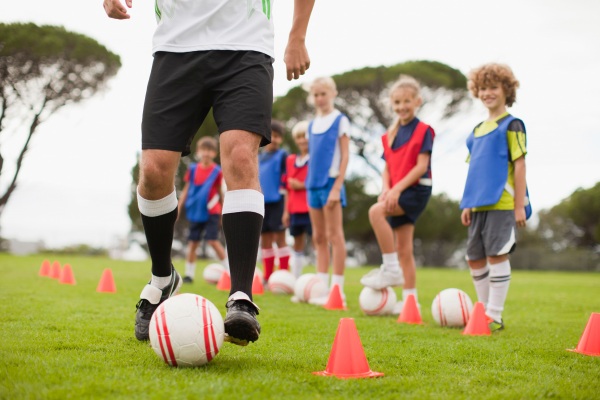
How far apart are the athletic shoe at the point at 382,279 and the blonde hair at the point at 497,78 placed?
200 centimetres

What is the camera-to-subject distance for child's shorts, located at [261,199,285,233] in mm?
9086

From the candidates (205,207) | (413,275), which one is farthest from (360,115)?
(413,275)

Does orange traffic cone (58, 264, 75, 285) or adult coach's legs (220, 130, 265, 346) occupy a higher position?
adult coach's legs (220, 130, 265, 346)

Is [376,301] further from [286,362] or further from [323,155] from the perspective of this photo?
[286,362]

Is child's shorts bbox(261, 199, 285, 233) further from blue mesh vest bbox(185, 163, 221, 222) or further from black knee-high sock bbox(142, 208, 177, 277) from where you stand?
black knee-high sock bbox(142, 208, 177, 277)

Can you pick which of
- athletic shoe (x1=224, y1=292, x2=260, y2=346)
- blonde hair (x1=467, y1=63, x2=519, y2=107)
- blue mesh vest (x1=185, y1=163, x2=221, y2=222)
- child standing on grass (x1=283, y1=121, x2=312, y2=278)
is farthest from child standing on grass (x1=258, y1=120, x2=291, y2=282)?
athletic shoe (x1=224, y1=292, x2=260, y2=346)

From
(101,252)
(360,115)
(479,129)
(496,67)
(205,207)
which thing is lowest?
(101,252)

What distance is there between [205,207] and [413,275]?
5.16m

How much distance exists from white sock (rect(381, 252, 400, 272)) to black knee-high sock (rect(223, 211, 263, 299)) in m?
3.00

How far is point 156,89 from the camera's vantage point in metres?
3.06

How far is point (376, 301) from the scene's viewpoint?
570 centimetres

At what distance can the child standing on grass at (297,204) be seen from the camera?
930 cm

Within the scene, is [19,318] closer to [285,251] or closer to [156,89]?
[156,89]

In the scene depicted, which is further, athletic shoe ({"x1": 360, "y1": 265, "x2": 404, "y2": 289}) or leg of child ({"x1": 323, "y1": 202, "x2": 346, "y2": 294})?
leg of child ({"x1": 323, "y1": 202, "x2": 346, "y2": 294})
